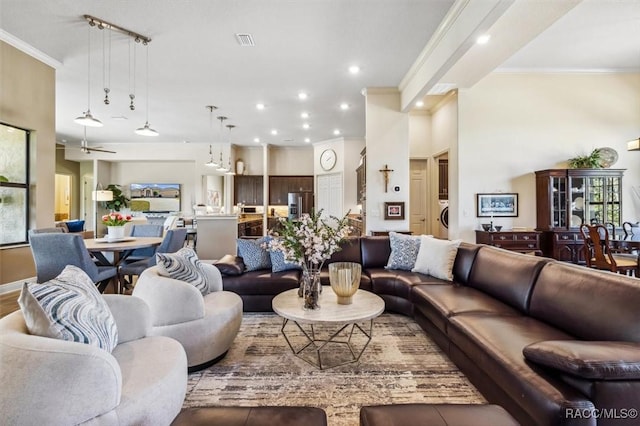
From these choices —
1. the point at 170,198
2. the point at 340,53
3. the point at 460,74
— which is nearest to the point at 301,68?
the point at 340,53

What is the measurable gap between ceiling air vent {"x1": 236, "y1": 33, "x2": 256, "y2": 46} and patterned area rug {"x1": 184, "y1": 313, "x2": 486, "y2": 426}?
11.4 feet

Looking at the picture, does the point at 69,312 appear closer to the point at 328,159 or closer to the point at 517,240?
the point at 517,240

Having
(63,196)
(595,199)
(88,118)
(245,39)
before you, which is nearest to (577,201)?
(595,199)

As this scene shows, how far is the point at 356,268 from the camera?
2.48m

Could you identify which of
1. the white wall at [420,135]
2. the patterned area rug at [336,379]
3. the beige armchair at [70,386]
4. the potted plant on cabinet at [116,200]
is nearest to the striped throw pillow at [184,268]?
the patterned area rug at [336,379]

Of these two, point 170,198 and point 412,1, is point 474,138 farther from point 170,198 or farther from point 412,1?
point 170,198

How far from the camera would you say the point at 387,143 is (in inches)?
215

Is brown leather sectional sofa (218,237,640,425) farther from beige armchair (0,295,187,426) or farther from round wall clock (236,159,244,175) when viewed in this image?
round wall clock (236,159,244,175)

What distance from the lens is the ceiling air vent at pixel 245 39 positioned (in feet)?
11.9

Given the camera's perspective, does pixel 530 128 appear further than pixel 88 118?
Yes

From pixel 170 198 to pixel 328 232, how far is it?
9275mm

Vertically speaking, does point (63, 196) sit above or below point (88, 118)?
below

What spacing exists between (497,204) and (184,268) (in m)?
5.18

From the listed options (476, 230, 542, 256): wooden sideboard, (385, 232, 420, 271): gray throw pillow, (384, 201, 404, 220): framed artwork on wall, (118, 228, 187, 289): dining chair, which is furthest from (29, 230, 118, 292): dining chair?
(476, 230, 542, 256): wooden sideboard
